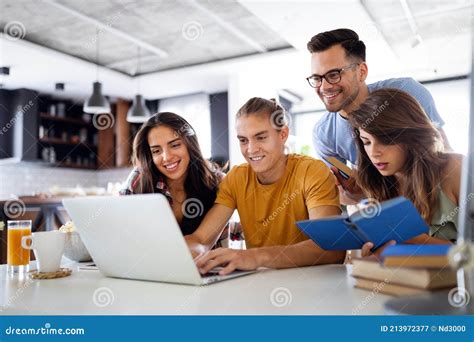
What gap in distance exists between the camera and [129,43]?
4.81 meters

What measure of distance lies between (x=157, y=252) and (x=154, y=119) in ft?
3.20

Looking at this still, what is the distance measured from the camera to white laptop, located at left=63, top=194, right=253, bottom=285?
2.91 feet

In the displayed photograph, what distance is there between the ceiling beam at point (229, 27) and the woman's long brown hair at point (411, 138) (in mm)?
2897

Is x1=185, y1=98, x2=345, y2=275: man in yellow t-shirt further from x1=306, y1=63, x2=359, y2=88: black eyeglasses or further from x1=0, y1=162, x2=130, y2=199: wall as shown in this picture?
x1=0, y1=162, x2=130, y2=199: wall

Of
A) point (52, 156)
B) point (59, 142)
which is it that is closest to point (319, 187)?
point (52, 156)

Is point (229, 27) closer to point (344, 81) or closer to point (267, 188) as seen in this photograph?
point (344, 81)

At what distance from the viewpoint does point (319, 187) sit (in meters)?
1.47

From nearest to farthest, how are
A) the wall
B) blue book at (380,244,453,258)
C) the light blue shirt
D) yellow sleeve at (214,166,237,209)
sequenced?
blue book at (380,244,453,258), yellow sleeve at (214,166,237,209), the light blue shirt, the wall

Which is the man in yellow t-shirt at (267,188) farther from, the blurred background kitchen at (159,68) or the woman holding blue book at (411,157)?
the blurred background kitchen at (159,68)

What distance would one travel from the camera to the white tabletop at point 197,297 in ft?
2.44

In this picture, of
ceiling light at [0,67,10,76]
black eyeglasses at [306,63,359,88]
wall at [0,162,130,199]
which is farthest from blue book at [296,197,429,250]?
wall at [0,162,130,199]

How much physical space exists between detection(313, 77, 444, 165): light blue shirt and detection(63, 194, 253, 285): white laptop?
1198 mm

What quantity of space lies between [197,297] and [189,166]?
1.04 m

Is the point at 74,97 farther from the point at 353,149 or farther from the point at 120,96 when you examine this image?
the point at 353,149
